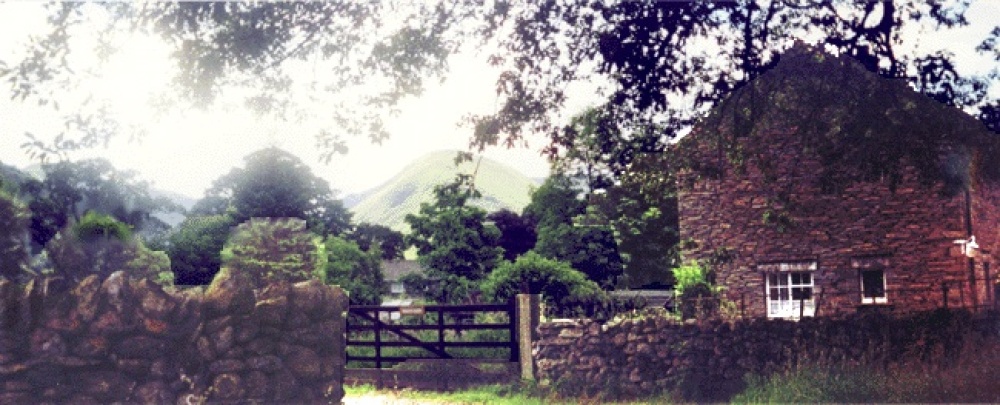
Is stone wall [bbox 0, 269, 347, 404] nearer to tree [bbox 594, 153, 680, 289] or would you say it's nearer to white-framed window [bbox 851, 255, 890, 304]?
white-framed window [bbox 851, 255, 890, 304]

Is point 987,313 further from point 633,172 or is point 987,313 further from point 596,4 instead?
point 596,4

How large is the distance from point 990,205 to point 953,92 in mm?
14542

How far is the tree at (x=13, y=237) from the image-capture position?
11.0 meters

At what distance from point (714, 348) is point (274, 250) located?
22.7ft

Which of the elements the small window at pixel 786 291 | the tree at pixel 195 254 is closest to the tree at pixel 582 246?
the tree at pixel 195 254

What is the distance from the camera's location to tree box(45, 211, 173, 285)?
1098 cm

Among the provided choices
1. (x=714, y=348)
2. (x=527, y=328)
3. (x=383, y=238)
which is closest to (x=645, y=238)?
(x=383, y=238)

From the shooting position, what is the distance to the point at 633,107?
11.2 meters

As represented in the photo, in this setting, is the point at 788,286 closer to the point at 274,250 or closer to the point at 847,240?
the point at 847,240

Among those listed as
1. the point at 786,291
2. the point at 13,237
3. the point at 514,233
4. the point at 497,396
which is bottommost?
the point at 497,396

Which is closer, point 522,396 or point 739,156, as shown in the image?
point 739,156

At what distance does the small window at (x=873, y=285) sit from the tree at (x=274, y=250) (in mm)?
13869

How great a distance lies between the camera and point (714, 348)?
13523 mm

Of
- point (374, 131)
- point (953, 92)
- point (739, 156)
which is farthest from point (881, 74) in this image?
point (374, 131)
